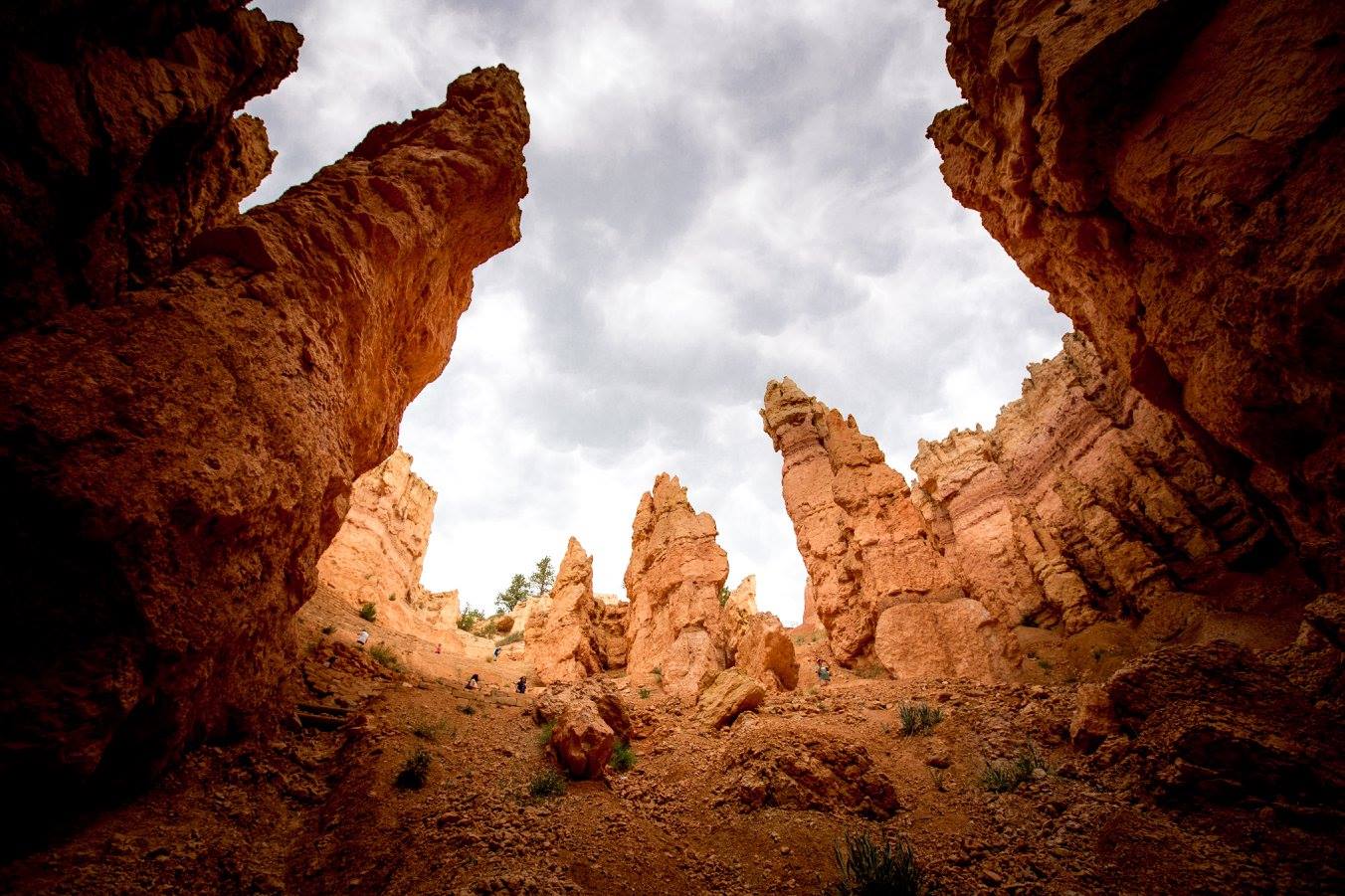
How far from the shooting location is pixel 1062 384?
97.3ft

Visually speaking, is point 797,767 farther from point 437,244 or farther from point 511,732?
point 437,244

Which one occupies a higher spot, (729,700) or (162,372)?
(162,372)

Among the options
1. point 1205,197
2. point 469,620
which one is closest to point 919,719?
point 1205,197

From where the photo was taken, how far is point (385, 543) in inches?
1271

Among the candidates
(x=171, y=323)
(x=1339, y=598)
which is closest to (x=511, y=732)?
(x=171, y=323)

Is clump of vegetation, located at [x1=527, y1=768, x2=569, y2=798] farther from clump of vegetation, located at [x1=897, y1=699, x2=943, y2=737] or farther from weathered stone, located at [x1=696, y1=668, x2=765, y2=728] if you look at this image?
clump of vegetation, located at [x1=897, y1=699, x2=943, y2=737]

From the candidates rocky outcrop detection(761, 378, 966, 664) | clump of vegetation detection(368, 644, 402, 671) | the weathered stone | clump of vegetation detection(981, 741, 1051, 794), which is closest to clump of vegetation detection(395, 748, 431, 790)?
clump of vegetation detection(368, 644, 402, 671)

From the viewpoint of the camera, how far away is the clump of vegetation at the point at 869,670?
69.1 feet

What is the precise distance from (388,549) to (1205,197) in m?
37.4

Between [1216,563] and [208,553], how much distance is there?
24716 mm

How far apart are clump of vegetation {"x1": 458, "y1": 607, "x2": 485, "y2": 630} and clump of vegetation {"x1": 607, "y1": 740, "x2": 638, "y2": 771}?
38.4 meters

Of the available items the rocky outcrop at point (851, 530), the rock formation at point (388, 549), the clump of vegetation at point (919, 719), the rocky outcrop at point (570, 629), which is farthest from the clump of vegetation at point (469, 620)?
the clump of vegetation at point (919, 719)

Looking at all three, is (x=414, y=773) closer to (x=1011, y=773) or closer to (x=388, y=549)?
(x=1011, y=773)

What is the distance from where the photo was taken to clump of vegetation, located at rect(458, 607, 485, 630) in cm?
4494
